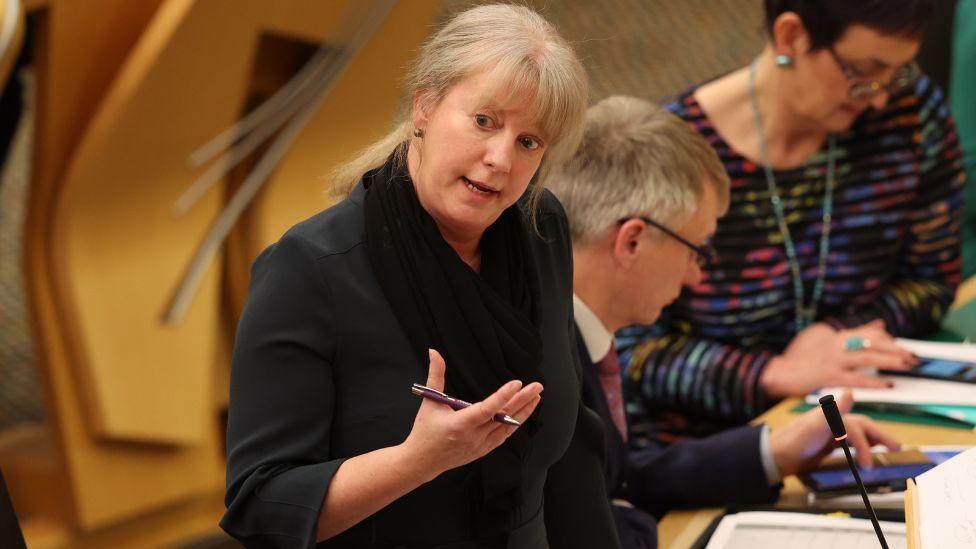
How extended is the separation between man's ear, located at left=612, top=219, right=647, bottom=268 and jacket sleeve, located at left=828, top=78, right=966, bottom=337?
829 mm

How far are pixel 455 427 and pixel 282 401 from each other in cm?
18

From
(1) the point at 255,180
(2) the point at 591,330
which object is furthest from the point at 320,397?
(1) the point at 255,180

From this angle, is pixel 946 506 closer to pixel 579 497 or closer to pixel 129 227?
pixel 579 497

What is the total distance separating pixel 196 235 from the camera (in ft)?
9.71

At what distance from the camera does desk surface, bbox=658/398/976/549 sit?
61.3 inches

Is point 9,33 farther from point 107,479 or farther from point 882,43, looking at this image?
point 882,43

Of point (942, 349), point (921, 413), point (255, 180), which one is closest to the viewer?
point (921, 413)

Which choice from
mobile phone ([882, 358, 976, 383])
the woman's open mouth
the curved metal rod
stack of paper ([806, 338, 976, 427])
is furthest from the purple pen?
the curved metal rod

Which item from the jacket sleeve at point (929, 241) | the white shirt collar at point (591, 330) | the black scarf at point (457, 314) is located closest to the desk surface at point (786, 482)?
the white shirt collar at point (591, 330)

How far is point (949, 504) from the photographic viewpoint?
3.93 ft

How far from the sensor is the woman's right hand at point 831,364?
2.03 m

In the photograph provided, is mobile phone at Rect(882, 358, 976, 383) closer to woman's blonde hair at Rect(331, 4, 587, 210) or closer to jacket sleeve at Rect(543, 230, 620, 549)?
jacket sleeve at Rect(543, 230, 620, 549)

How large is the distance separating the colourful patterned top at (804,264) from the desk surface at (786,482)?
98 millimetres

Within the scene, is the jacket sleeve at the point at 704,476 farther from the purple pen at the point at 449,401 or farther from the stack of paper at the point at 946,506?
the purple pen at the point at 449,401
